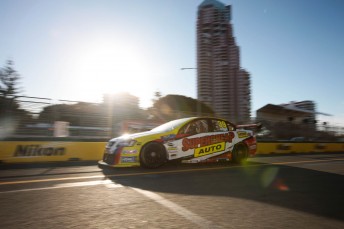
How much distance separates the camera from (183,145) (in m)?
7.28

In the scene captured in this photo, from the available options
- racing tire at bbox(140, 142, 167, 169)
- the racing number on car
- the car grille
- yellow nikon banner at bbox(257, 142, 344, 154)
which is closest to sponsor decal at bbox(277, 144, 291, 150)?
yellow nikon banner at bbox(257, 142, 344, 154)

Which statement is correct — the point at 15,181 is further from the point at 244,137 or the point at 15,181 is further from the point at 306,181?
the point at 244,137

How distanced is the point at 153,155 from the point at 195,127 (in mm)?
1560

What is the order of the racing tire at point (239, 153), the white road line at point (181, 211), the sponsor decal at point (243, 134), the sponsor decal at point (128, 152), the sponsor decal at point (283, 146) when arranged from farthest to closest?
the sponsor decal at point (283, 146), the sponsor decal at point (243, 134), the racing tire at point (239, 153), the sponsor decal at point (128, 152), the white road line at point (181, 211)

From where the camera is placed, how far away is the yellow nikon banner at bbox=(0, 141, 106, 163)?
8249mm

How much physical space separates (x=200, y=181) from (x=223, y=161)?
12.3ft

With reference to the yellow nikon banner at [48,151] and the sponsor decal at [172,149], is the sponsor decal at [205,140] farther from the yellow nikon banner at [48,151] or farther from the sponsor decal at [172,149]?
the yellow nikon banner at [48,151]

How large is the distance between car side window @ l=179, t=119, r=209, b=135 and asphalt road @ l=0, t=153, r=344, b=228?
7.02ft

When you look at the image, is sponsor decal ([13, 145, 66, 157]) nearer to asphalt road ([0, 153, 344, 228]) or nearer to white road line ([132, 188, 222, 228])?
asphalt road ([0, 153, 344, 228])

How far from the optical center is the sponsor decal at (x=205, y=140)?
7355mm

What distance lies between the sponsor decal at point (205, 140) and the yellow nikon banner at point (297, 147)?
21.4ft

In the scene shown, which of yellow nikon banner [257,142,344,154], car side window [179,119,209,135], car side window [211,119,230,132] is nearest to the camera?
car side window [179,119,209,135]

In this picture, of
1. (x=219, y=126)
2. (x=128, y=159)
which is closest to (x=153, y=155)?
(x=128, y=159)

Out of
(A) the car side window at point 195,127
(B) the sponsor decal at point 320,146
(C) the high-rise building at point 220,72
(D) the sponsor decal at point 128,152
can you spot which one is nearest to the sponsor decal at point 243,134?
(A) the car side window at point 195,127
